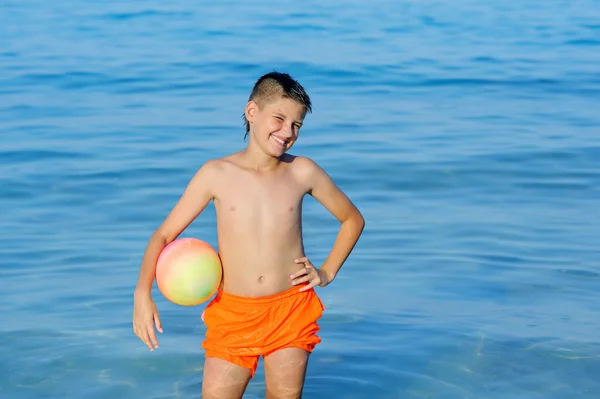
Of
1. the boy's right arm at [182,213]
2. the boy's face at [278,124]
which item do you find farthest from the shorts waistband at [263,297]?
the boy's face at [278,124]

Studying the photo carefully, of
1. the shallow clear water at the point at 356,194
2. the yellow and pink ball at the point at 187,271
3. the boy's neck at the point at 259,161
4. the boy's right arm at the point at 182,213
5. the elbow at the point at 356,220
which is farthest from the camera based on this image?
the shallow clear water at the point at 356,194

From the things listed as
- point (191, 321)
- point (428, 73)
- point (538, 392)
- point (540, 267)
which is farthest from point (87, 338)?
point (428, 73)

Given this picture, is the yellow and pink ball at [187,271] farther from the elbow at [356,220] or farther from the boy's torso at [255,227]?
the elbow at [356,220]

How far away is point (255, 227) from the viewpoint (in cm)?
467

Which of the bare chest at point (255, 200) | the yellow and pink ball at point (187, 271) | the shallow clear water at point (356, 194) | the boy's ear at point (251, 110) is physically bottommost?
the shallow clear water at point (356, 194)

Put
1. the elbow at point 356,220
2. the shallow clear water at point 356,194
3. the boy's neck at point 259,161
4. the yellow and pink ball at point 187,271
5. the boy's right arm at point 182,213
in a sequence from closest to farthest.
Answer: the yellow and pink ball at point 187,271, the boy's right arm at point 182,213, the boy's neck at point 259,161, the elbow at point 356,220, the shallow clear water at point 356,194

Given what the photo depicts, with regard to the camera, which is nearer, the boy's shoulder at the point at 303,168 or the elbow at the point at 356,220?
the boy's shoulder at the point at 303,168

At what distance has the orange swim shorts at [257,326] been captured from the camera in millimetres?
4641

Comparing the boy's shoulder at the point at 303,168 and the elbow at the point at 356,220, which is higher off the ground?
the boy's shoulder at the point at 303,168

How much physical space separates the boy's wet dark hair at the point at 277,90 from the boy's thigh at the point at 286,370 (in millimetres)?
1086

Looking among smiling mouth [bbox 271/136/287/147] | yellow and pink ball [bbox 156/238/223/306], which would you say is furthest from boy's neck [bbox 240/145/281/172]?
yellow and pink ball [bbox 156/238/223/306]

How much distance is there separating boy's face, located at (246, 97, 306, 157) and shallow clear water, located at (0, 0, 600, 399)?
74.4 inches

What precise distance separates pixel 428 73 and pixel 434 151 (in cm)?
531

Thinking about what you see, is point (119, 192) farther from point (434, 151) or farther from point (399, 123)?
point (399, 123)
